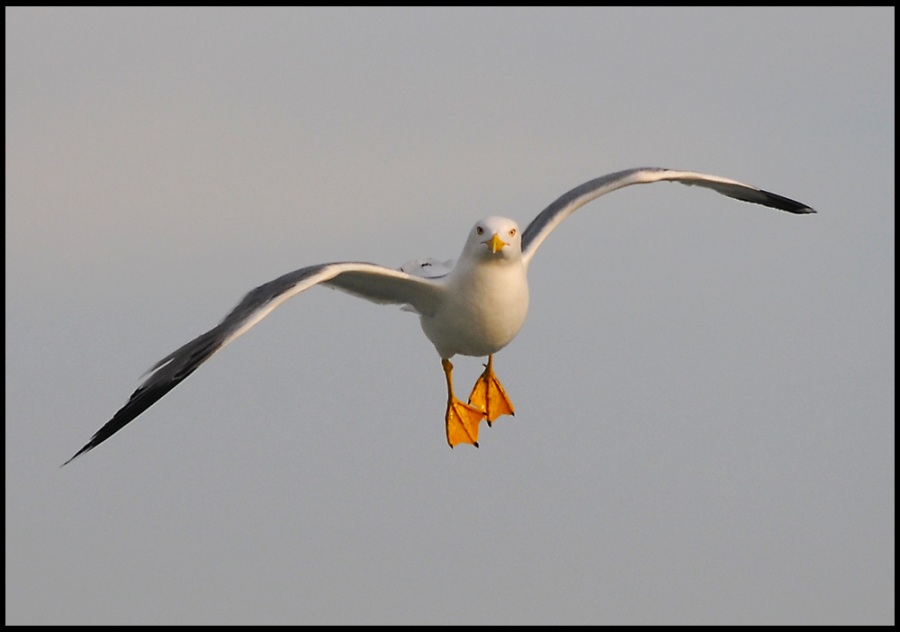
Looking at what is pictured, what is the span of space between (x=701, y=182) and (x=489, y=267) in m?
4.16

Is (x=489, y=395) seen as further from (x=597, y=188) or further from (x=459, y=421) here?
(x=597, y=188)

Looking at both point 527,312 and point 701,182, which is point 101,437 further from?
point 701,182

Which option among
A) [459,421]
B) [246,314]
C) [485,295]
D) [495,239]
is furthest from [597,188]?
[246,314]

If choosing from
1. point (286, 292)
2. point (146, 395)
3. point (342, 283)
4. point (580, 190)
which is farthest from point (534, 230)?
point (146, 395)

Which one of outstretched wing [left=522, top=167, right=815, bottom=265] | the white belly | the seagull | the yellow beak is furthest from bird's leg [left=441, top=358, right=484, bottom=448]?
the yellow beak

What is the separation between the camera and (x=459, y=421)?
60.5ft

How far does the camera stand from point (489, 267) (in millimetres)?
15914

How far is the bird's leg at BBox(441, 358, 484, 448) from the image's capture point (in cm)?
1830

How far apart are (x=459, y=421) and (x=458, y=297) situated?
2.59 m

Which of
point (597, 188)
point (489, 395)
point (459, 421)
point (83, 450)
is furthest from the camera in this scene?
point (489, 395)

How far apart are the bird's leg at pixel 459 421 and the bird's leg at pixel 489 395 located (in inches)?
6.7

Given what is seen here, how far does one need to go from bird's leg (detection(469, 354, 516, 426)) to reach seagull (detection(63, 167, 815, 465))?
12 mm

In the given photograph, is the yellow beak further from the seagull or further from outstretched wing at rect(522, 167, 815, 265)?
outstretched wing at rect(522, 167, 815, 265)

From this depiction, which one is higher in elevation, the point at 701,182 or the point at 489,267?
the point at 701,182
